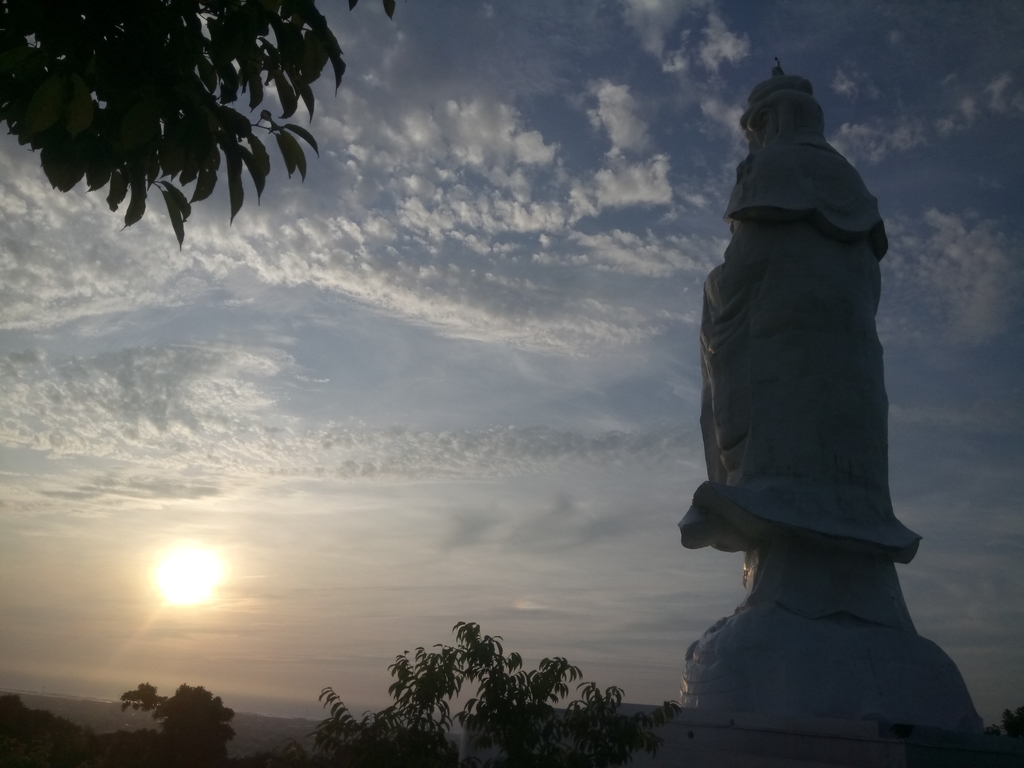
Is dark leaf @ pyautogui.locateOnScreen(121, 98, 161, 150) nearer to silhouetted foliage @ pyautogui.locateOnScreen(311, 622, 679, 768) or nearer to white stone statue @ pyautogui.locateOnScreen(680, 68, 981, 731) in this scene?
silhouetted foliage @ pyautogui.locateOnScreen(311, 622, 679, 768)

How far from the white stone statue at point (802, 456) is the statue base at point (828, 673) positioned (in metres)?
0.02

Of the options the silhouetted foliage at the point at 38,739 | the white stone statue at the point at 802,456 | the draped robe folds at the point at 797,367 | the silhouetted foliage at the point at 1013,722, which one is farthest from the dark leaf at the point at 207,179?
the silhouetted foliage at the point at 1013,722

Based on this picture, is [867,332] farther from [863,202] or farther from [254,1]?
[254,1]

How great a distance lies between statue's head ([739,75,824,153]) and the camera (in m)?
12.4

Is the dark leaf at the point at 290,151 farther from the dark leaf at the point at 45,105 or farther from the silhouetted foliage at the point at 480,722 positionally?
the silhouetted foliage at the point at 480,722

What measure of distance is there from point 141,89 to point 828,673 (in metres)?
8.43

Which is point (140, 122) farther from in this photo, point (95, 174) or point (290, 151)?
point (290, 151)

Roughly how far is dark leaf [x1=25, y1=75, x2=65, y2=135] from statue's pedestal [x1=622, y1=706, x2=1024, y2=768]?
24.1 ft

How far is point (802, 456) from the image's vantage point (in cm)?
1038

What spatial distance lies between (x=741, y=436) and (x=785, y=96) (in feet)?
16.6

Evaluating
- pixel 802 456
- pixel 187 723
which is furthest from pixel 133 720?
pixel 802 456

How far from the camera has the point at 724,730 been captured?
8.32 meters

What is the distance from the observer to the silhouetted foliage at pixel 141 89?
240 cm

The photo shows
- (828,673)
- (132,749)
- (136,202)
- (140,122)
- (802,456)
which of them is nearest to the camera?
(140,122)
